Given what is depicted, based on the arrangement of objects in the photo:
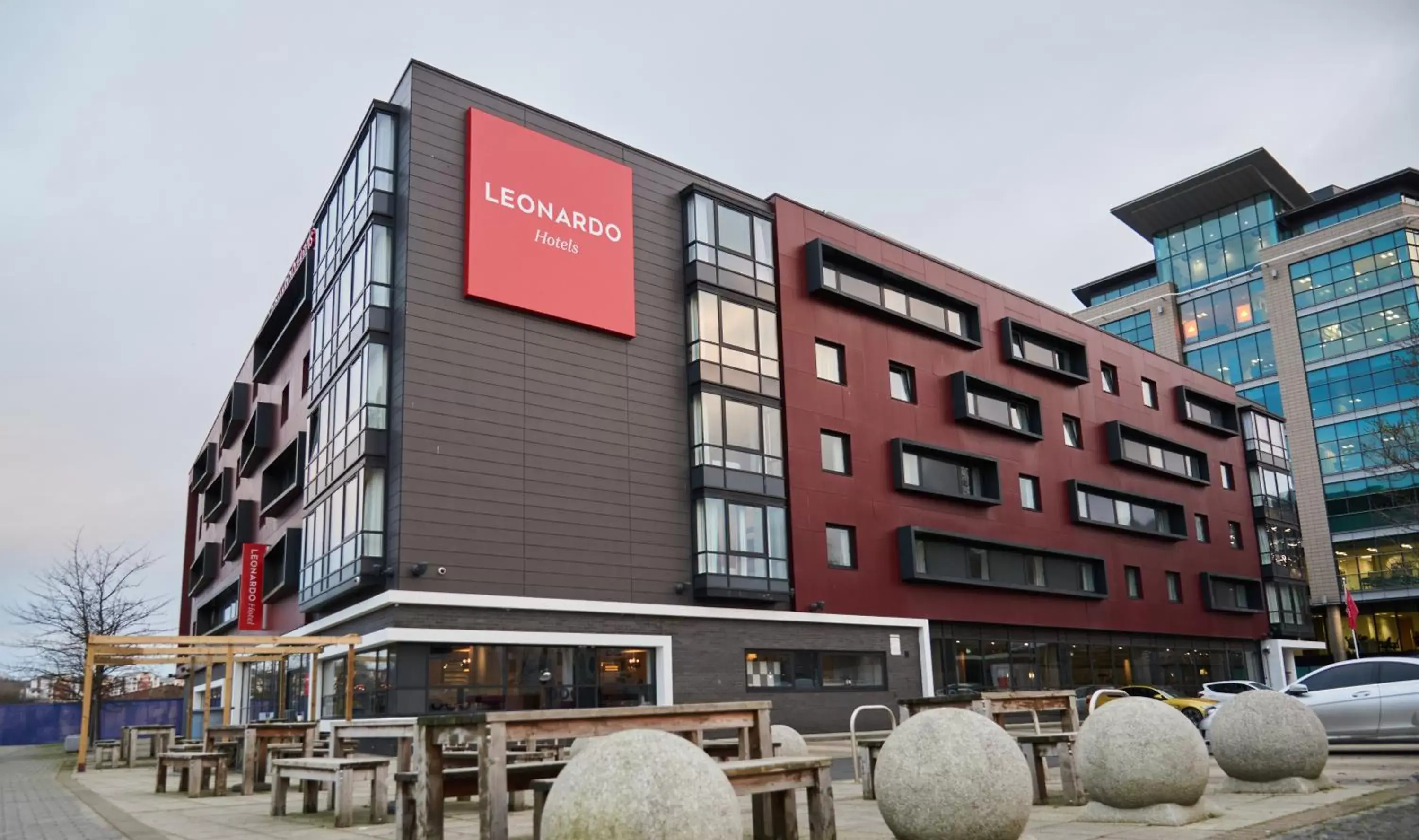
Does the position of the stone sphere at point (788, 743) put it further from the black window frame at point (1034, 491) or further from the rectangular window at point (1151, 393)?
the rectangular window at point (1151, 393)

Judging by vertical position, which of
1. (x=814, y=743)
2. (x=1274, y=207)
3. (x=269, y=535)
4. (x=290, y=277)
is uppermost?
(x=1274, y=207)

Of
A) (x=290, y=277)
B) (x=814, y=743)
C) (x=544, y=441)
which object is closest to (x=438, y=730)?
(x=544, y=441)

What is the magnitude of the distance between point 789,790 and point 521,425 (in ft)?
61.9

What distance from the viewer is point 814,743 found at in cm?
2673

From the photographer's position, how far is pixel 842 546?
105ft

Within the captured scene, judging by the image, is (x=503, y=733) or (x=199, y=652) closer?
(x=503, y=733)

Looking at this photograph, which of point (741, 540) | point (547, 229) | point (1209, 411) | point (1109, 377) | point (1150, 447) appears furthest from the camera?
point (1209, 411)

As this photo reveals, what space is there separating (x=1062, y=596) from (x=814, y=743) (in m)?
16.0

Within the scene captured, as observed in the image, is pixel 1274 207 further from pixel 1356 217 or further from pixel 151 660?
pixel 151 660

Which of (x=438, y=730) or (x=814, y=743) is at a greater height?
(x=438, y=730)

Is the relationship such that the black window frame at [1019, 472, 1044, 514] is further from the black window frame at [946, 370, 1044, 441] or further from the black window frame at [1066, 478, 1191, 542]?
the black window frame at [1066, 478, 1191, 542]

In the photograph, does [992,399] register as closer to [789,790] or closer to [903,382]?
[903,382]

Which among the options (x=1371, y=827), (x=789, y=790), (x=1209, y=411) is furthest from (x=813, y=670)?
(x=1209, y=411)

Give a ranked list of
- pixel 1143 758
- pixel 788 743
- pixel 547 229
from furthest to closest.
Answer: pixel 547 229 < pixel 788 743 < pixel 1143 758
